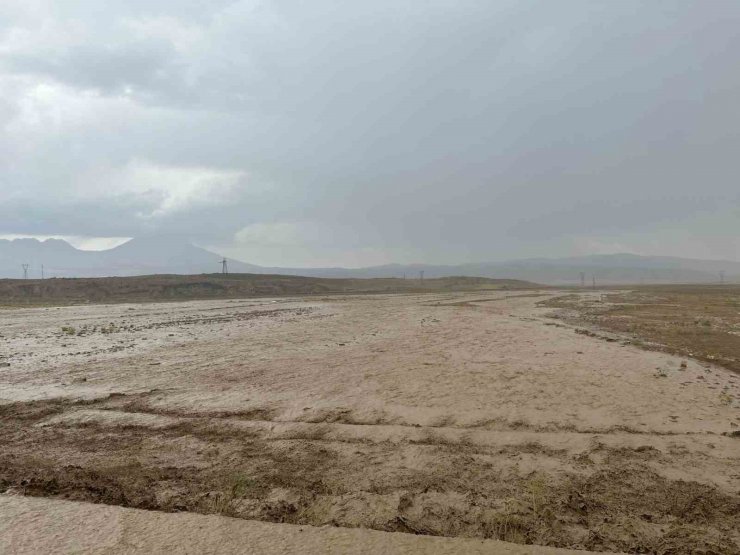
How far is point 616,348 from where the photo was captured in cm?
1672

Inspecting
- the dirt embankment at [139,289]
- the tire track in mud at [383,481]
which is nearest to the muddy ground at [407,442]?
the tire track in mud at [383,481]

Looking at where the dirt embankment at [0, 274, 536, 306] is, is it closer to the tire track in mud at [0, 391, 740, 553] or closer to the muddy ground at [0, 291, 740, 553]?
the muddy ground at [0, 291, 740, 553]

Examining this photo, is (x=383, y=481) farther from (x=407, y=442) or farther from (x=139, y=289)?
(x=139, y=289)

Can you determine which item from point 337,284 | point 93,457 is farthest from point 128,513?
point 337,284

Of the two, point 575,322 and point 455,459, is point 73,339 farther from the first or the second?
point 575,322

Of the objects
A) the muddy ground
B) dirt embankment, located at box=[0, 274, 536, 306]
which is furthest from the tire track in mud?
dirt embankment, located at box=[0, 274, 536, 306]

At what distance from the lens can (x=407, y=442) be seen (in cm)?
729

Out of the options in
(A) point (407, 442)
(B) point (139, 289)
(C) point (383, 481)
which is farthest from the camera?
(B) point (139, 289)

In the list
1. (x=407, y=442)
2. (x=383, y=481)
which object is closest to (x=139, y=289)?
(x=407, y=442)

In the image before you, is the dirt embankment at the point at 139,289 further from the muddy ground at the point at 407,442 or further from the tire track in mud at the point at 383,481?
the tire track in mud at the point at 383,481

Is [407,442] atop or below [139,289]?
below

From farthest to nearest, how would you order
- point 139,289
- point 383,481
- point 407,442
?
point 139,289, point 407,442, point 383,481

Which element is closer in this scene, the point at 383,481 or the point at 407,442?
the point at 383,481

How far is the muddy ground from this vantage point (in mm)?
5117
